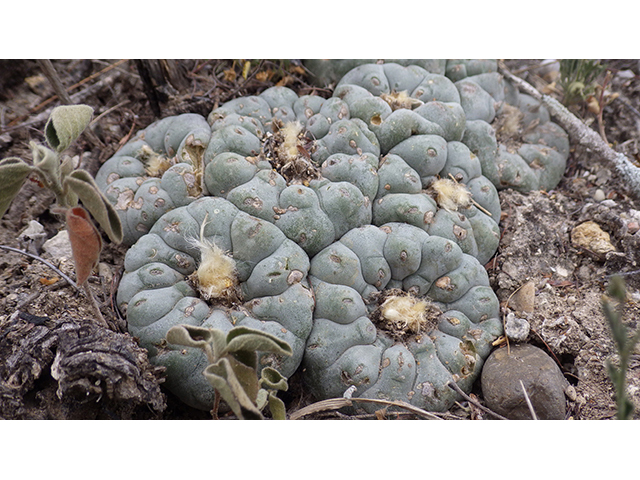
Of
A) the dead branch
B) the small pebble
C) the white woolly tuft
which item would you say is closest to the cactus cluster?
the white woolly tuft

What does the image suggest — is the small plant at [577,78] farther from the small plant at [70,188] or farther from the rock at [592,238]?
the small plant at [70,188]

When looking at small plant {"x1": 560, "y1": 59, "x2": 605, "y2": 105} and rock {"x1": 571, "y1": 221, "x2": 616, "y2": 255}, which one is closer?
rock {"x1": 571, "y1": 221, "x2": 616, "y2": 255}

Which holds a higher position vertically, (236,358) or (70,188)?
(70,188)

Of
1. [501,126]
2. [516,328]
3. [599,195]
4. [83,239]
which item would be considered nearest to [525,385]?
[516,328]

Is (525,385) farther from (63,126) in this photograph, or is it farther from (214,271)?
(63,126)

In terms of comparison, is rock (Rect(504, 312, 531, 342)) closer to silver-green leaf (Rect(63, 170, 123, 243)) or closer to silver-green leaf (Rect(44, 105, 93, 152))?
silver-green leaf (Rect(63, 170, 123, 243))

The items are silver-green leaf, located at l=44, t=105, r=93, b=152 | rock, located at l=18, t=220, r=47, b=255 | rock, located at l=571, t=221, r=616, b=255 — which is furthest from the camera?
rock, located at l=571, t=221, r=616, b=255
